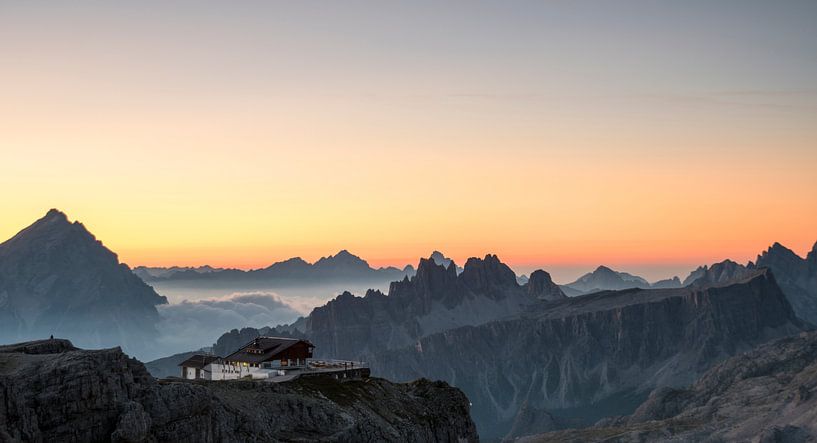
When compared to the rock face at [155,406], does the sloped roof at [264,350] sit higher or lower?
higher

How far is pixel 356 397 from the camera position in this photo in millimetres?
165500

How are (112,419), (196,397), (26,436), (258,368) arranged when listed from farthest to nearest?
(258,368) → (196,397) → (112,419) → (26,436)

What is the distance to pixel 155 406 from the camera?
117375 mm

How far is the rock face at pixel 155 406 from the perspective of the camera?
106m

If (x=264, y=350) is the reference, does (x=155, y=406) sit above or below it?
below

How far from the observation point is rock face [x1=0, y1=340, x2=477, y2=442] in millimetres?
106062

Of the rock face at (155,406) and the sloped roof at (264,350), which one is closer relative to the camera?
the rock face at (155,406)

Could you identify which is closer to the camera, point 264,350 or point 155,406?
point 155,406

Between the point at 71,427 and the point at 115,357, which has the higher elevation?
the point at 115,357

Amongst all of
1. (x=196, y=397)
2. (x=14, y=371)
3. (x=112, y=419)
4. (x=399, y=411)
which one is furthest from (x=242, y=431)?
(x=399, y=411)

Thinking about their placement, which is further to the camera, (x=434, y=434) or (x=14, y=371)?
(x=434, y=434)

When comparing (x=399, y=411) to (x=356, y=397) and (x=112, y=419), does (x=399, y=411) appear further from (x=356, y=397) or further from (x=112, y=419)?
(x=112, y=419)

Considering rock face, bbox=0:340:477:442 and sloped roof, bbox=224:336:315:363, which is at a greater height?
sloped roof, bbox=224:336:315:363

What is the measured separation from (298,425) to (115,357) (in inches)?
1513
